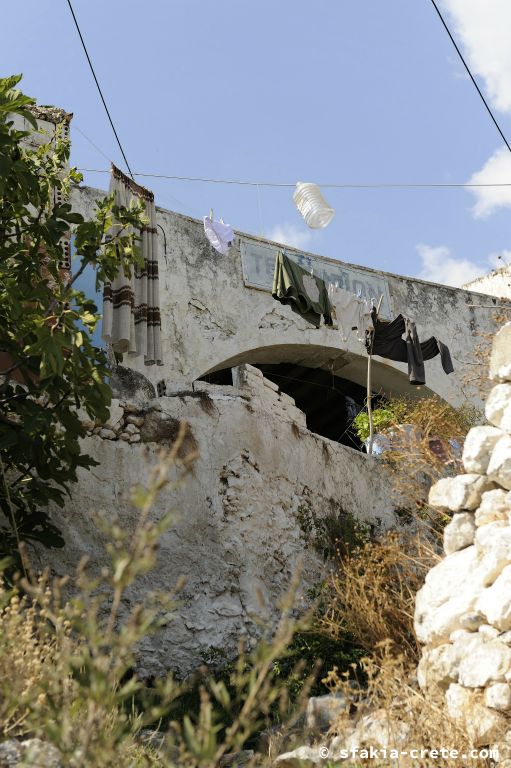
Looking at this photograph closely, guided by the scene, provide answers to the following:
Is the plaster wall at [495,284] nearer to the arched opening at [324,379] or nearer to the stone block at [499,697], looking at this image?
the arched opening at [324,379]

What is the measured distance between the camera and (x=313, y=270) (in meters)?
14.2

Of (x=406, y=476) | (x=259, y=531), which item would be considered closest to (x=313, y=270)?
(x=406, y=476)

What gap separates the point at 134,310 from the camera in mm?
9828

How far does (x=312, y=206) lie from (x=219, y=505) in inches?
247

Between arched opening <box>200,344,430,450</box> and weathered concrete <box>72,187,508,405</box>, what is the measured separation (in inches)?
1.2

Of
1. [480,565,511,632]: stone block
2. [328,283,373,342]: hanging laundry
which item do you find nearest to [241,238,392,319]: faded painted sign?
[328,283,373,342]: hanging laundry

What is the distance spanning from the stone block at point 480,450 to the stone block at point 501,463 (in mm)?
85

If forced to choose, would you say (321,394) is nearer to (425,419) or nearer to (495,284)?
(495,284)

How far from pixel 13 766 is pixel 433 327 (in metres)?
13.0

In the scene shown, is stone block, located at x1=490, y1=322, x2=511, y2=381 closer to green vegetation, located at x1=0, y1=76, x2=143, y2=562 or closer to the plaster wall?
green vegetation, located at x1=0, y1=76, x2=143, y2=562

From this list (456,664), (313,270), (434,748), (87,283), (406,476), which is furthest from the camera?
(313,270)

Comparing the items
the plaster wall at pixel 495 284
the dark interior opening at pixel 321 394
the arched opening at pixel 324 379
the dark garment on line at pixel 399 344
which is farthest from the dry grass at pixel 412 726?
the plaster wall at pixel 495 284

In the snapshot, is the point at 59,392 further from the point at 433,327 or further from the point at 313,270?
the point at 433,327

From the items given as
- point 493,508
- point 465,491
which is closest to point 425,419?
point 465,491
